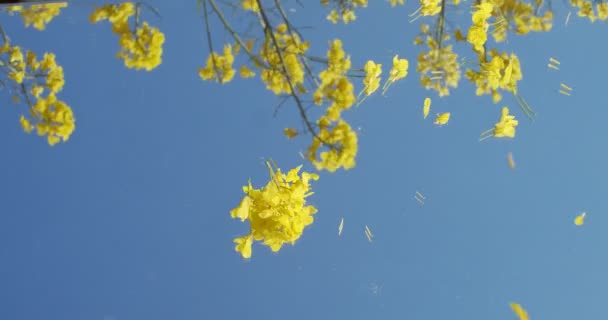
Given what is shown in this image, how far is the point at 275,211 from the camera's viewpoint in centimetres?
51

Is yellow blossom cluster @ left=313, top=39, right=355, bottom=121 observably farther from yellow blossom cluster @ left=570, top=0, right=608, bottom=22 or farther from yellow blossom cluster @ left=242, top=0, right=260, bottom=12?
yellow blossom cluster @ left=570, top=0, right=608, bottom=22

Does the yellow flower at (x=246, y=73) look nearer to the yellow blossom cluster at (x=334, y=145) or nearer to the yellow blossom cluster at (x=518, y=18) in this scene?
the yellow blossom cluster at (x=334, y=145)

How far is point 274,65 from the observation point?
0.55 m

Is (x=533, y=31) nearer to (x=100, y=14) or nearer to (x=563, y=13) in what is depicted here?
(x=563, y=13)

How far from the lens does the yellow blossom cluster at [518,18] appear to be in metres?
0.60

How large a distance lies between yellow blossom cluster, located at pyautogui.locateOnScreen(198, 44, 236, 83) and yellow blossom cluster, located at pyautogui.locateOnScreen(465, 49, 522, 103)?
22 cm

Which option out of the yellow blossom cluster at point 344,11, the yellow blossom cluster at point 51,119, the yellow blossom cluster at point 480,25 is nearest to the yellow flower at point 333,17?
the yellow blossom cluster at point 344,11

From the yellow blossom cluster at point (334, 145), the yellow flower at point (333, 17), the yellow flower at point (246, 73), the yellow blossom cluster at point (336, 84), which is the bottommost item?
the yellow blossom cluster at point (334, 145)

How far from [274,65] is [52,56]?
18 centimetres

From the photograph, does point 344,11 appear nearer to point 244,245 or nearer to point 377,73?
point 377,73

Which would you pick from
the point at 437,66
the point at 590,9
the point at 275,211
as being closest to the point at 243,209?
the point at 275,211

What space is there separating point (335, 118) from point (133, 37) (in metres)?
0.17

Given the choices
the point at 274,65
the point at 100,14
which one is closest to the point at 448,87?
the point at 274,65

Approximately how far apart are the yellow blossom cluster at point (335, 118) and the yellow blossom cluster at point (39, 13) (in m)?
0.21
